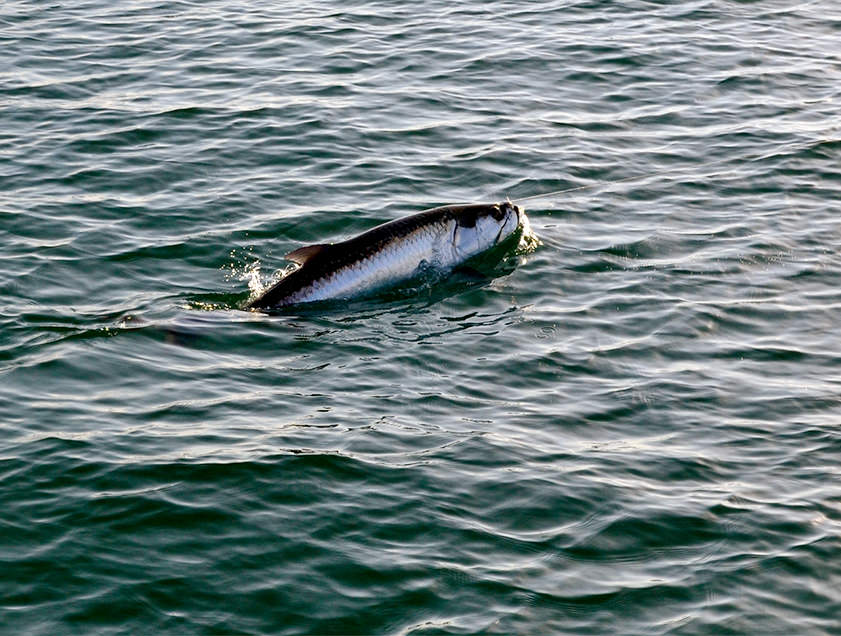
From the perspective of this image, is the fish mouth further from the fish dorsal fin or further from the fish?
the fish dorsal fin

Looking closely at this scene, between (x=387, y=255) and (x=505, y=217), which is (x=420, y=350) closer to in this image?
(x=387, y=255)

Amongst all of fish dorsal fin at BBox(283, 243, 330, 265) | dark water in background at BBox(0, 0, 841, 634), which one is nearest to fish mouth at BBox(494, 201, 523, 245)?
dark water in background at BBox(0, 0, 841, 634)

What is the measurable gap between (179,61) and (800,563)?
1366 cm

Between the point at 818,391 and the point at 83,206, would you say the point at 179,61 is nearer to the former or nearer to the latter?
the point at 83,206

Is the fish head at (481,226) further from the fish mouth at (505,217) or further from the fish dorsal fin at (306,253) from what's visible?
the fish dorsal fin at (306,253)

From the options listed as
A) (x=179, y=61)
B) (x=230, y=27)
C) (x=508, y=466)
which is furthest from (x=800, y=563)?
(x=230, y=27)

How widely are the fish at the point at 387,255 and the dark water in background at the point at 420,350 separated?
24cm

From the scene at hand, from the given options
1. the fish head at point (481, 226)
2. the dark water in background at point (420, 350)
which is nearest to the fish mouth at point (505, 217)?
the fish head at point (481, 226)

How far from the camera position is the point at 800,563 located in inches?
348

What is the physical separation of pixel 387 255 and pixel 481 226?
129 centimetres

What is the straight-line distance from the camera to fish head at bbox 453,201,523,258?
13.1 meters

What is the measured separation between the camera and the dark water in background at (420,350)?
8.54 meters

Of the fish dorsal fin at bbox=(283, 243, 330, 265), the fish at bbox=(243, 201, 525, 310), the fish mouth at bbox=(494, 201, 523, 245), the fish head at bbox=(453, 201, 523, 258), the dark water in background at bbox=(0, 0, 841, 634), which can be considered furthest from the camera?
the fish mouth at bbox=(494, 201, 523, 245)

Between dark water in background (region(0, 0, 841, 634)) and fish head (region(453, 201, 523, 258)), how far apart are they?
0.40 meters
